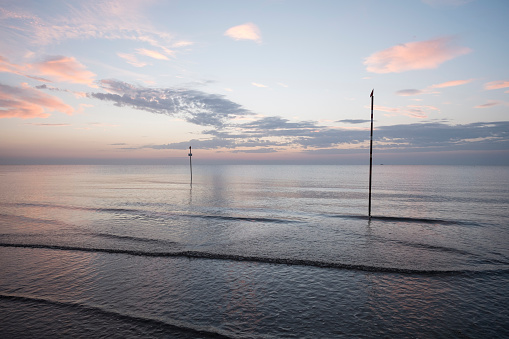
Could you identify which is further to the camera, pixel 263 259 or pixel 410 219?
pixel 410 219

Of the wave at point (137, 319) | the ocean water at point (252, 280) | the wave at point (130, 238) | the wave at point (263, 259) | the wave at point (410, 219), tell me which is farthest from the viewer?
the wave at point (410, 219)

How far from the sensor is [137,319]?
29.7 feet

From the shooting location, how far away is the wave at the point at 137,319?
27.2ft

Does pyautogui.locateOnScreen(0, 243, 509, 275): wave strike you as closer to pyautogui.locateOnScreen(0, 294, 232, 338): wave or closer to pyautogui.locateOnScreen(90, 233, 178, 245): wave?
pyautogui.locateOnScreen(90, 233, 178, 245): wave

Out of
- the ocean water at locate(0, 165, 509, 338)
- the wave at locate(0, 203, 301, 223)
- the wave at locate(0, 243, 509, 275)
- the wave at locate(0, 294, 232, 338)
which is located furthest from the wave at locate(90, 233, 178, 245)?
the wave at locate(0, 294, 232, 338)

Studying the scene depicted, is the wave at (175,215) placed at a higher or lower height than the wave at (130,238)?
lower

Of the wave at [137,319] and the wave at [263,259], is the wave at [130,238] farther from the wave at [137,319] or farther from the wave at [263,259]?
the wave at [137,319]

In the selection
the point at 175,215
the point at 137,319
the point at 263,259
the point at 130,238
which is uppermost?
the point at 137,319

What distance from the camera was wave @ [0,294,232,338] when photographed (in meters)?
8.30

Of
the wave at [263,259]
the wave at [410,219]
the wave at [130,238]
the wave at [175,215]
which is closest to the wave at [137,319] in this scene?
the wave at [263,259]

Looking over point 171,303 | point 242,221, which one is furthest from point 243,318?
point 242,221

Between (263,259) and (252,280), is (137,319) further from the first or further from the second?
(263,259)

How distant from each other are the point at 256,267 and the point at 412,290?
22.6 ft

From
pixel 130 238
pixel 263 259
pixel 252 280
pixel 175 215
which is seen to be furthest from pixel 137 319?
pixel 175 215
